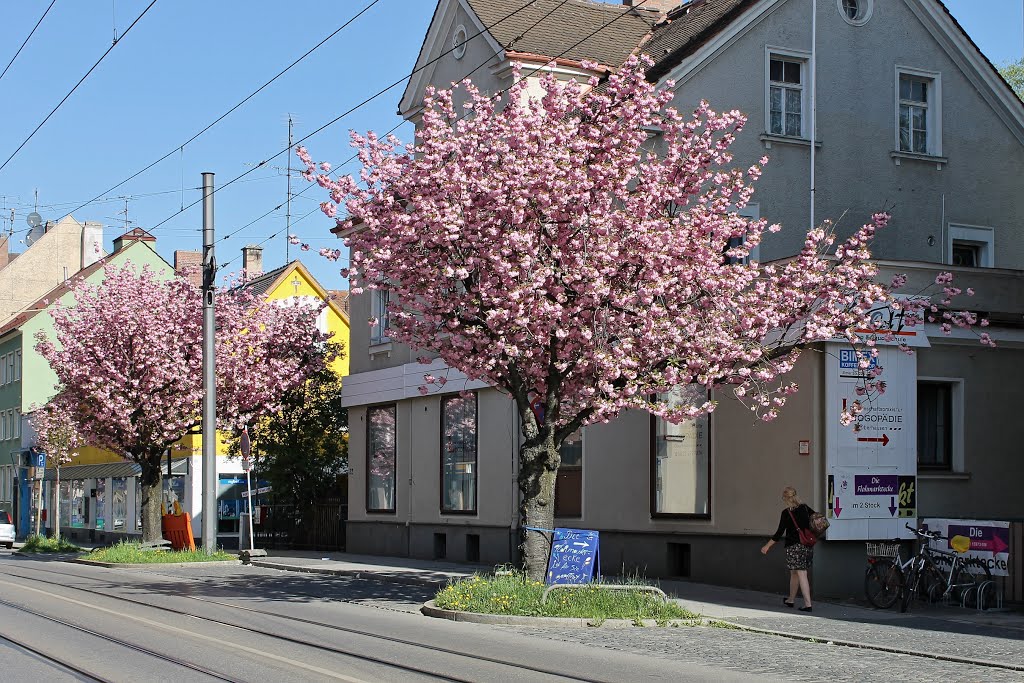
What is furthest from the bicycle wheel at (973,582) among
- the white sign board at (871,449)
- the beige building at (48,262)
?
the beige building at (48,262)

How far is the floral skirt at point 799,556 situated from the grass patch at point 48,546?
2879 cm

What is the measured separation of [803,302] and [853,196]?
8.77m

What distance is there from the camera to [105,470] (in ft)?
194

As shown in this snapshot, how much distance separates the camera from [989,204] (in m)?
28.6

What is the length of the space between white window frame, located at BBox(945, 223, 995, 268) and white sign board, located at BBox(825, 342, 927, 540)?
25.7 feet

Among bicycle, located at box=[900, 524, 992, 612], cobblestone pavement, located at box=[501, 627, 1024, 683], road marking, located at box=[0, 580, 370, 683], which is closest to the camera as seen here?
road marking, located at box=[0, 580, 370, 683]

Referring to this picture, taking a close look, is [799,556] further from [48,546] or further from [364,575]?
[48,546]

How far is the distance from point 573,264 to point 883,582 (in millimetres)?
6163

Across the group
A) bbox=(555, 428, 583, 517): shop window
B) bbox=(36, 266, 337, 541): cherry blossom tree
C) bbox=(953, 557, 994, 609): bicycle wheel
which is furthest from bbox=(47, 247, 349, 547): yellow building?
bbox=(953, 557, 994, 609): bicycle wheel

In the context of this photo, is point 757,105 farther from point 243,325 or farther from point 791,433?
point 243,325

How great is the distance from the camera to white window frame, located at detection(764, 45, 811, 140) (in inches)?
1046

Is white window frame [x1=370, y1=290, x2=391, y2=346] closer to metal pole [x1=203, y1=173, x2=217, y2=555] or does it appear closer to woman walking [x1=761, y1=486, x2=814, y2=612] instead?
metal pole [x1=203, y1=173, x2=217, y2=555]

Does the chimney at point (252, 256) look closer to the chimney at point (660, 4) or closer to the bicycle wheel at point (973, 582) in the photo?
the chimney at point (660, 4)

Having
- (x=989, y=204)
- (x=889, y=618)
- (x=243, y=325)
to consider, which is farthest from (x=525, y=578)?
(x=243, y=325)
